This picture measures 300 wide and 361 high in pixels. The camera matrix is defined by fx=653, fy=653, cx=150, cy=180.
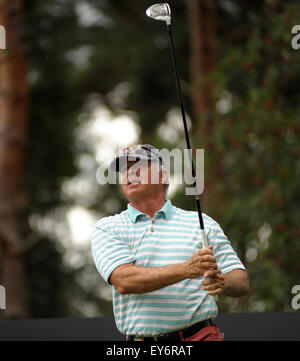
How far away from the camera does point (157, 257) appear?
54.2 inches

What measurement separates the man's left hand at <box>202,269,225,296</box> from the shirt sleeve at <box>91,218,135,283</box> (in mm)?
167

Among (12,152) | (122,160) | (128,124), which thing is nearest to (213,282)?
(122,160)

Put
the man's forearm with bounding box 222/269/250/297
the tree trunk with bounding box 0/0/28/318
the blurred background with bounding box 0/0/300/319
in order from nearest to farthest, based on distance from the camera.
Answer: the man's forearm with bounding box 222/269/250/297 < the blurred background with bounding box 0/0/300/319 < the tree trunk with bounding box 0/0/28/318

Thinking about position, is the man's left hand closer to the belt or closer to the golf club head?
the belt

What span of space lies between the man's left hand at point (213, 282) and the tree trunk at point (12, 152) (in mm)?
4606

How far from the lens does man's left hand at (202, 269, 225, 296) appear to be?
4.27 feet

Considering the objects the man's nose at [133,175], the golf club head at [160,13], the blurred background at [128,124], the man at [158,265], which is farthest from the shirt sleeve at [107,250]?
the blurred background at [128,124]

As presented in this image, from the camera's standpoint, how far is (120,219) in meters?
1.45

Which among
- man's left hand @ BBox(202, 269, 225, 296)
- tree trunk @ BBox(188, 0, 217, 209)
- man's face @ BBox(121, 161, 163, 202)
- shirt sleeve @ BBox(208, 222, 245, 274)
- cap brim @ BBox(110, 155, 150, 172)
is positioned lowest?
man's left hand @ BBox(202, 269, 225, 296)

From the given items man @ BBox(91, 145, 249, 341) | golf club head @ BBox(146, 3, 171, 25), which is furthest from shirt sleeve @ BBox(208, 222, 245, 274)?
golf club head @ BBox(146, 3, 171, 25)

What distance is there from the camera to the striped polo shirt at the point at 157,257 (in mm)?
1358

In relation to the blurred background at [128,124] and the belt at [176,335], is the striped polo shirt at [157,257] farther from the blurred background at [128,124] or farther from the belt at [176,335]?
the blurred background at [128,124]

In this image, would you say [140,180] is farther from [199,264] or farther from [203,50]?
[203,50]

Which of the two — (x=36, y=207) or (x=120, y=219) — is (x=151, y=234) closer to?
(x=120, y=219)
